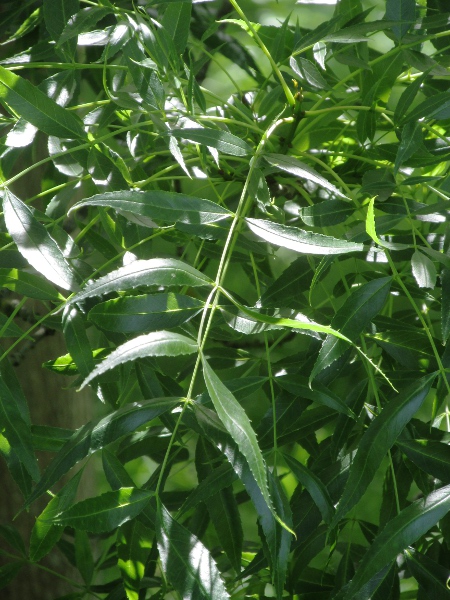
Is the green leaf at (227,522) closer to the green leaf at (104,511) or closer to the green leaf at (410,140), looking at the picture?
the green leaf at (104,511)

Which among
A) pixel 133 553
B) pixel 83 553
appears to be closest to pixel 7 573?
pixel 83 553

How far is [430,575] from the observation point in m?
0.43

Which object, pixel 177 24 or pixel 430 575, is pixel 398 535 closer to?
pixel 430 575

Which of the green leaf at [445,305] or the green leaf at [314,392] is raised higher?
the green leaf at [445,305]

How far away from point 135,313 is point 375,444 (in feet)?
0.45

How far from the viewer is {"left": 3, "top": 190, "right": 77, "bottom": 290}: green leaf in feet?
1.25

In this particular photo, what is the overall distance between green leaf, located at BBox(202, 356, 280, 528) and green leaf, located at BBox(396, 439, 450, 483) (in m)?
0.14

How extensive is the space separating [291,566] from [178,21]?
38 cm

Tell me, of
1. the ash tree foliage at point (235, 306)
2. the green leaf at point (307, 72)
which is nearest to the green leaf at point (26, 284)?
the ash tree foliage at point (235, 306)

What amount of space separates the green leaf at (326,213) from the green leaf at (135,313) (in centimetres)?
10

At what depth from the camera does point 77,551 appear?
58cm

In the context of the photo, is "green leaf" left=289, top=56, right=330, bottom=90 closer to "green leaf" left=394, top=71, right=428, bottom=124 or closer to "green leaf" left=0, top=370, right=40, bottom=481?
"green leaf" left=394, top=71, right=428, bottom=124

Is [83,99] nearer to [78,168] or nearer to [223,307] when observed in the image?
[78,168]

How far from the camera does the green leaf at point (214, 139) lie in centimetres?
38
